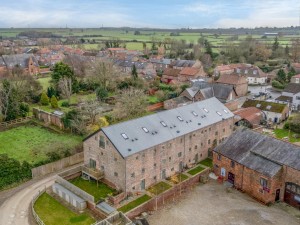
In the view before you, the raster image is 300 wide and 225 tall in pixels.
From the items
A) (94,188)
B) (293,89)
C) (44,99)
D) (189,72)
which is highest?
(189,72)

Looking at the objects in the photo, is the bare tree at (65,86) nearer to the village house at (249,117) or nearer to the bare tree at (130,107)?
the bare tree at (130,107)

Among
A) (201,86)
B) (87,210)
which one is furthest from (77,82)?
(87,210)

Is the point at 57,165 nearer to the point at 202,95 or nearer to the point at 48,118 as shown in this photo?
the point at 48,118

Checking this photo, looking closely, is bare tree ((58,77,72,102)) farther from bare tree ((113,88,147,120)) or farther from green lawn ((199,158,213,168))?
green lawn ((199,158,213,168))

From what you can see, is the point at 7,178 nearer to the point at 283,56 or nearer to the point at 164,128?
the point at 164,128

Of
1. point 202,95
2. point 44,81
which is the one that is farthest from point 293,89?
point 44,81

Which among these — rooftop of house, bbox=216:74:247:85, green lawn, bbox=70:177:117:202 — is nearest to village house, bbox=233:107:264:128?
rooftop of house, bbox=216:74:247:85
